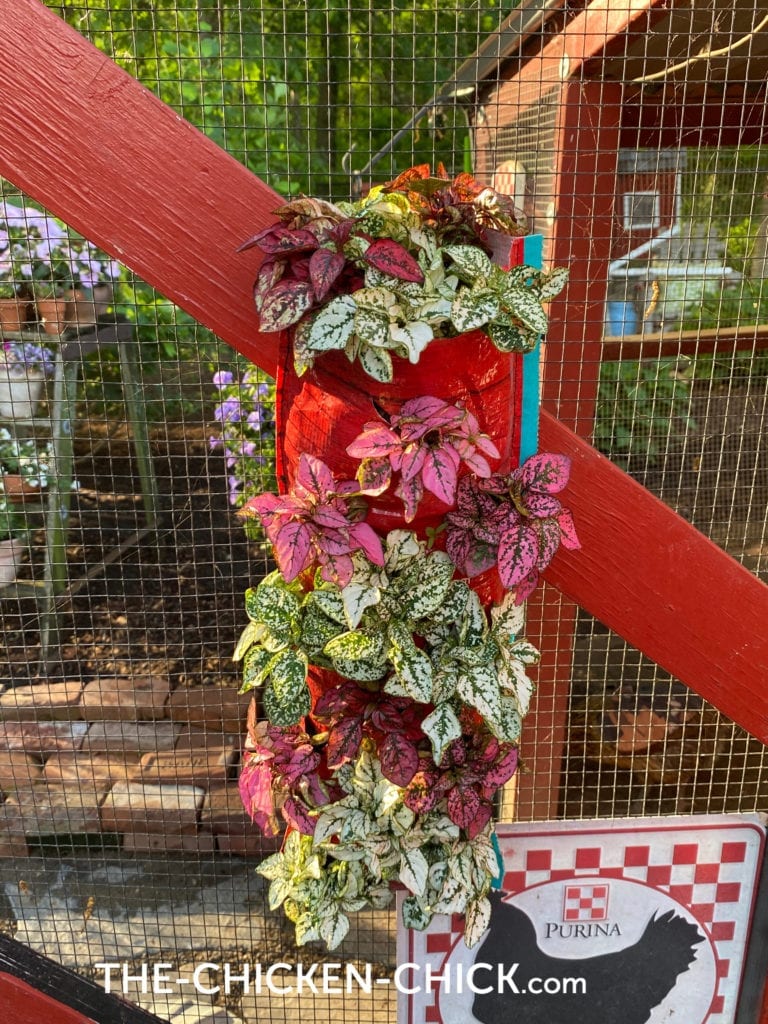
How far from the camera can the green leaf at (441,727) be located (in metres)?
1.12

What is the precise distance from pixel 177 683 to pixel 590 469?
237 centimetres

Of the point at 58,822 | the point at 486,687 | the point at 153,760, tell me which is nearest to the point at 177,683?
the point at 153,760

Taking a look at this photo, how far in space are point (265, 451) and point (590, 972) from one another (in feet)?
7.17

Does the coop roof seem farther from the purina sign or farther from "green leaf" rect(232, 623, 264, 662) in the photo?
the purina sign

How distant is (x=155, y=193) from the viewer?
3.68 feet

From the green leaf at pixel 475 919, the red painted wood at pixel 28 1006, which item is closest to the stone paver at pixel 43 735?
the red painted wood at pixel 28 1006

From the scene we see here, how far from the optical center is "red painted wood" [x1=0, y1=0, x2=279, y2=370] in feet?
3.56

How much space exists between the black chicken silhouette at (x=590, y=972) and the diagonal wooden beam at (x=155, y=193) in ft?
2.63

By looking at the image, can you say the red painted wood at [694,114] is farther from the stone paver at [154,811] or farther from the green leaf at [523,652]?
the stone paver at [154,811]

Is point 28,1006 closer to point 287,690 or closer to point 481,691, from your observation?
point 287,690

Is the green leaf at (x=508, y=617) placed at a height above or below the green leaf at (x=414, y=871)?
above

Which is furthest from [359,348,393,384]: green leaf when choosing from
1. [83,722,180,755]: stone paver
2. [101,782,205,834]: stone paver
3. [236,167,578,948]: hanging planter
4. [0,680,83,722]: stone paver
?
[0,680,83,722]: stone paver

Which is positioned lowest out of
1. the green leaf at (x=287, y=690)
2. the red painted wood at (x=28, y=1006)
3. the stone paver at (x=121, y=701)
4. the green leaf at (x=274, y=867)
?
the stone paver at (x=121, y=701)

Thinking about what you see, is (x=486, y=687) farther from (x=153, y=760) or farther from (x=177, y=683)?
(x=177, y=683)
